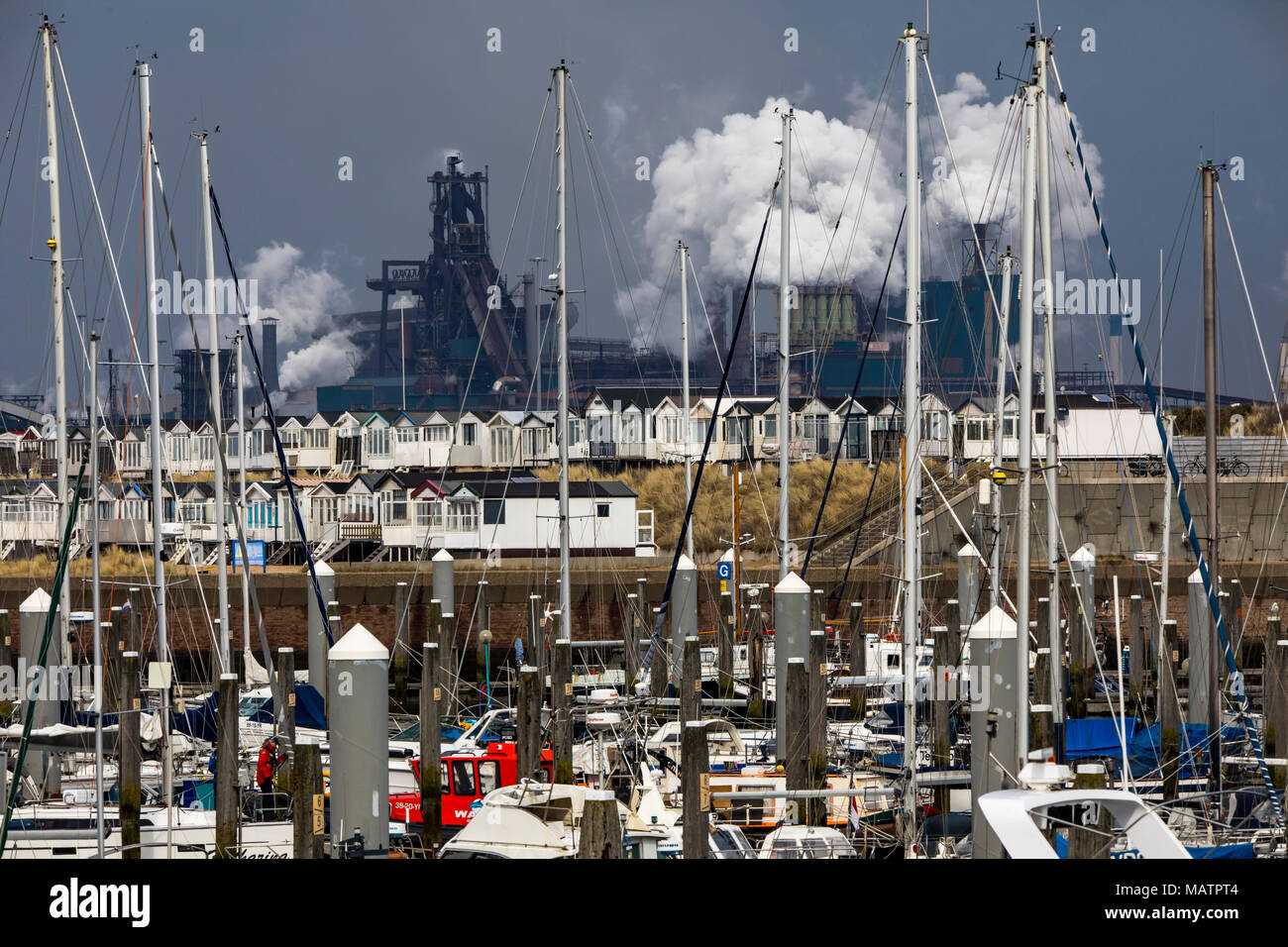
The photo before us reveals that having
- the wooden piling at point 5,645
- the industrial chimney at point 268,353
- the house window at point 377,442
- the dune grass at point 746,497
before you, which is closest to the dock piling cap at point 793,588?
the wooden piling at point 5,645

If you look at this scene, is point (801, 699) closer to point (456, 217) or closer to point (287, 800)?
point (287, 800)

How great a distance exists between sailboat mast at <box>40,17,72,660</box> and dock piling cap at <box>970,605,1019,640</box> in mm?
13019

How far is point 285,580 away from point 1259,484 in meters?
27.8

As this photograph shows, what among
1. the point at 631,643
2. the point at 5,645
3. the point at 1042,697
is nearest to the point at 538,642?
the point at 631,643

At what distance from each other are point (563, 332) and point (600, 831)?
11.1 m

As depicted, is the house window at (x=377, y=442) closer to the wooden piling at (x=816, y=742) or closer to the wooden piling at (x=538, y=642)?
the wooden piling at (x=538, y=642)

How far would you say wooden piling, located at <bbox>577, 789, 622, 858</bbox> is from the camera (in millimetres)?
12000

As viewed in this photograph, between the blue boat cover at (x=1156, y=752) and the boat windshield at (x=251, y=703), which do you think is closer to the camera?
the blue boat cover at (x=1156, y=752)

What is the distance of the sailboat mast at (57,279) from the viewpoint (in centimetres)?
2077

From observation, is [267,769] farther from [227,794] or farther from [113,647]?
[113,647]

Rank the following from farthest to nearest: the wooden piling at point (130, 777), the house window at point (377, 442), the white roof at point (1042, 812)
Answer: the house window at point (377, 442) < the wooden piling at point (130, 777) < the white roof at point (1042, 812)

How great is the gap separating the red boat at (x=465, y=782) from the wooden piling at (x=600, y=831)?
568 centimetres

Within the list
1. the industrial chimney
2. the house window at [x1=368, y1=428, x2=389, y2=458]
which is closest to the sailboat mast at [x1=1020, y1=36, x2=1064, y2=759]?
the house window at [x1=368, y1=428, x2=389, y2=458]

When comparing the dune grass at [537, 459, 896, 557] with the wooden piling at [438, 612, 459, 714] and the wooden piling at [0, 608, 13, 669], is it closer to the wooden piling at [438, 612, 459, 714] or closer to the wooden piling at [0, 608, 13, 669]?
the wooden piling at [438, 612, 459, 714]
